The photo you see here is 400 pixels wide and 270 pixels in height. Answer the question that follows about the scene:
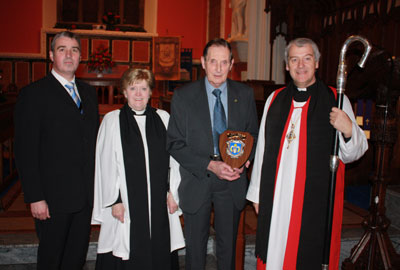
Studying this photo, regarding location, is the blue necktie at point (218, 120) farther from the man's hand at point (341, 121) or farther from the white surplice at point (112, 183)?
the man's hand at point (341, 121)

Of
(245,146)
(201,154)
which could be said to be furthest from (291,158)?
(201,154)

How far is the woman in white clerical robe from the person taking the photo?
2.30 m

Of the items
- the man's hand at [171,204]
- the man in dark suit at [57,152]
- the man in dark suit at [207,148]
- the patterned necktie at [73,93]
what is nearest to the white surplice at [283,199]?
the man in dark suit at [207,148]

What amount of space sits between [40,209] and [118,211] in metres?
0.44

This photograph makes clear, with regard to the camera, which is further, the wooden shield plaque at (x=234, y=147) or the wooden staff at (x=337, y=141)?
the wooden shield plaque at (x=234, y=147)

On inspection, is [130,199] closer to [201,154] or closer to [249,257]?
[201,154]

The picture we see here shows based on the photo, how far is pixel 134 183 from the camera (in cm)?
232

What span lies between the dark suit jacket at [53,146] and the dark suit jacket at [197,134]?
0.52m

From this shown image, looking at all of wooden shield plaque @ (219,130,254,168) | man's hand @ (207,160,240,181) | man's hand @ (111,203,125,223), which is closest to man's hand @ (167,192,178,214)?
man's hand @ (111,203,125,223)

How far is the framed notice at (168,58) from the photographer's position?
1113 cm

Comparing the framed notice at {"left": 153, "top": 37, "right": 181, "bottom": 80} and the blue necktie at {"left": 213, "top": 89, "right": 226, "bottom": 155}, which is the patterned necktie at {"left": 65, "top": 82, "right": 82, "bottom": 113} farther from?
the framed notice at {"left": 153, "top": 37, "right": 181, "bottom": 80}

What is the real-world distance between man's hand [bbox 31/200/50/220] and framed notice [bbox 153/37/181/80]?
9.19 m

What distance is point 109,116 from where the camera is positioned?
7.73 feet

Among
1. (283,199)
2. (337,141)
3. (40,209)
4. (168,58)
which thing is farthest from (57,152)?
(168,58)
